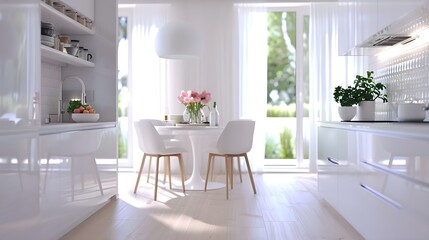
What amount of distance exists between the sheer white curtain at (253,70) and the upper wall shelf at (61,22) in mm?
2763

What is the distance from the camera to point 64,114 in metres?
4.39

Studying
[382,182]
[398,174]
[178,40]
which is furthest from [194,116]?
[398,174]

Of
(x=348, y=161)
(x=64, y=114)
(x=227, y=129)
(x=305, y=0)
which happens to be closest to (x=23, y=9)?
(x=64, y=114)

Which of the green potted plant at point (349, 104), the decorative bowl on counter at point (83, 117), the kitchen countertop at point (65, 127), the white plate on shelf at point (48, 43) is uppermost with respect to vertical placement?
the white plate on shelf at point (48, 43)

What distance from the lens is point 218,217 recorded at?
3.79 meters

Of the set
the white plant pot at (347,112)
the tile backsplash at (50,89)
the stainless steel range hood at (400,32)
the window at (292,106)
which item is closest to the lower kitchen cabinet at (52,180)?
the tile backsplash at (50,89)

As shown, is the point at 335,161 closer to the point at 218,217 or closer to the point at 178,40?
the point at 218,217

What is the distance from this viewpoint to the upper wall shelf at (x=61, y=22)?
11.2ft

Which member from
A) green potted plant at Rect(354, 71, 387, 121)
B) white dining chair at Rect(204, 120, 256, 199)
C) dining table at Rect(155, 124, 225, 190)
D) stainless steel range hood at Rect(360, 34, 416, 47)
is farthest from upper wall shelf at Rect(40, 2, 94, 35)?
green potted plant at Rect(354, 71, 387, 121)

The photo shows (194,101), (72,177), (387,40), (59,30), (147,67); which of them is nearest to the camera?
(72,177)

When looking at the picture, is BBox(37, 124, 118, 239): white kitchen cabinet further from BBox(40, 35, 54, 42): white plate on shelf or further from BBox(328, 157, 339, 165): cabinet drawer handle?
BBox(328, 157, 339, 165): cabinet drawer handle

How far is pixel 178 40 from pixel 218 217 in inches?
80.5

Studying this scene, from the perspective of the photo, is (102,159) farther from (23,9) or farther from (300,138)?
(300,138)

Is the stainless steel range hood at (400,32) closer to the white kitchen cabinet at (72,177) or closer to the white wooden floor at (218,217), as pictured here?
the white wooden floor at (218,217)
